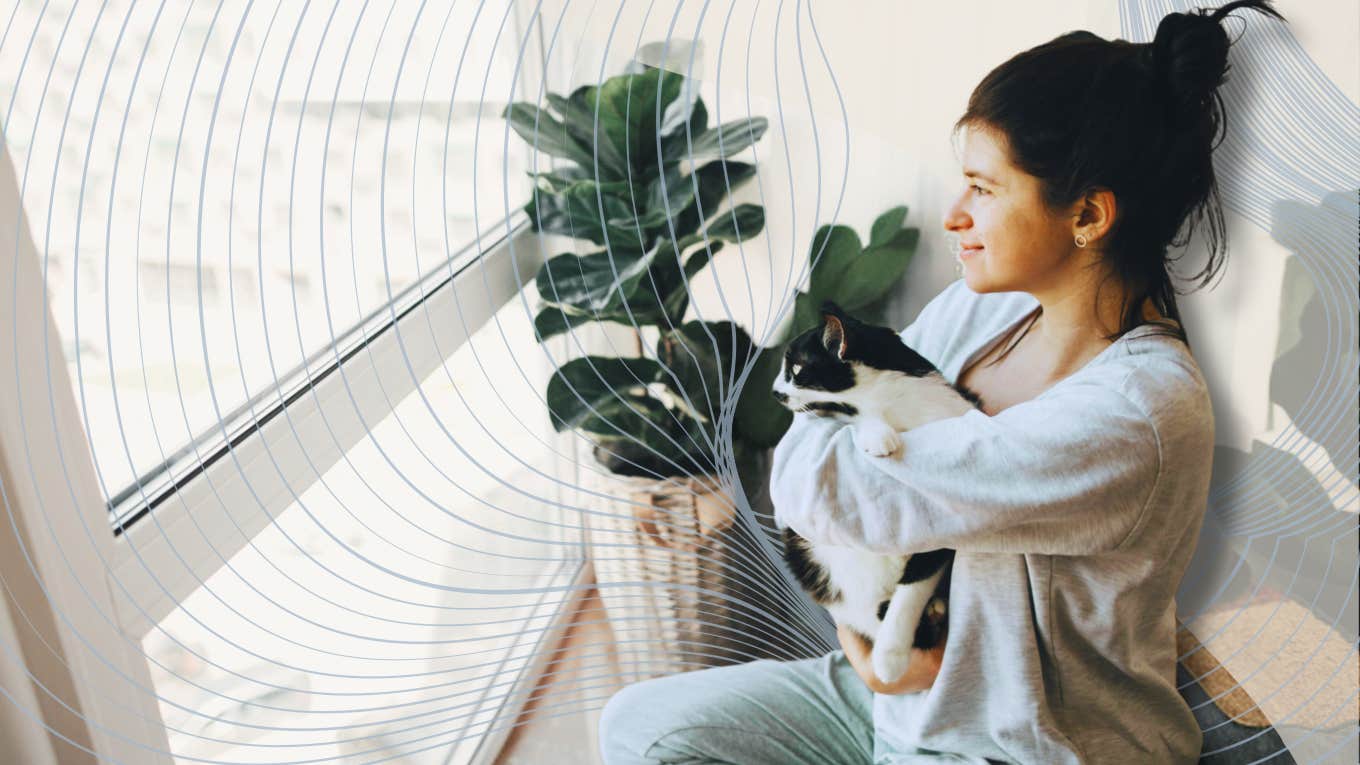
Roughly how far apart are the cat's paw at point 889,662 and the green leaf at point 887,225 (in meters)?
0.32

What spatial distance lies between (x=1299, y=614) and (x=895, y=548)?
0.26m

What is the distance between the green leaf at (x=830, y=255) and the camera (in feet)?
2.53

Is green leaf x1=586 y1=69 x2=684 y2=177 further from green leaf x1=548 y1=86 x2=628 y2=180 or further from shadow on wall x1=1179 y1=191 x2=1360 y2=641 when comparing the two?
shadow on wall x1=1179 y1=191 x2=1360 y2=641

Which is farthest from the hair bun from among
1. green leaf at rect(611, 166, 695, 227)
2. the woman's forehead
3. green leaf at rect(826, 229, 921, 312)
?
green leaf at rect(611, 166, 695, 227)

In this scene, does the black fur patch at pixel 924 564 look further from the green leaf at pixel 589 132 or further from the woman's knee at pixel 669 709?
the green leaf at pixel 589 132

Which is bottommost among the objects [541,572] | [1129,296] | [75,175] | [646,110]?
[541,572]

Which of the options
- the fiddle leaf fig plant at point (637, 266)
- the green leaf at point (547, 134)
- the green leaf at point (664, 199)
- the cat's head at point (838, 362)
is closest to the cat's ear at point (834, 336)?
the cat's head at point (838, 362)

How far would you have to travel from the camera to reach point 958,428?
0.68m

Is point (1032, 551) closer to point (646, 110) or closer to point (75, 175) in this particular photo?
point (646, 110)

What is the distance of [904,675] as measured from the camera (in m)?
0.77

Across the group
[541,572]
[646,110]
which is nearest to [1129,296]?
[646,110]

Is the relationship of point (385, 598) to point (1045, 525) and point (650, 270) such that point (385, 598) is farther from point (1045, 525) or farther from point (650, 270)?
point (1045, 525)

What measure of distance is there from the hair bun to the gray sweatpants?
1.71 ft

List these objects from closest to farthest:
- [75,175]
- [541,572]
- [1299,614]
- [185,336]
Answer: [1299,614], [75,175], [185,336], [541,572]
